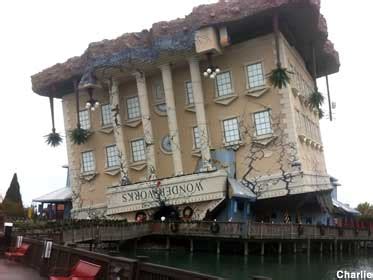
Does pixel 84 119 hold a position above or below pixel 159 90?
below

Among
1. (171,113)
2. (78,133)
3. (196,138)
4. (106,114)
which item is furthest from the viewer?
(106,114)

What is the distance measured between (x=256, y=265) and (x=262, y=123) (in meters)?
13.1

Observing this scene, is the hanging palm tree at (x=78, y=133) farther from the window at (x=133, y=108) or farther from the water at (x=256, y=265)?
the water at (x=256, y=265)

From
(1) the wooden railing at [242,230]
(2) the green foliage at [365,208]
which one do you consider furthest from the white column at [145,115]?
(2) the green foliage at [365,208]

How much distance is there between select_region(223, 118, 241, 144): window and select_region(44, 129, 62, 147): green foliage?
1727 centimetres

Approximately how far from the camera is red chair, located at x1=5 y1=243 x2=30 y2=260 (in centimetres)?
1638

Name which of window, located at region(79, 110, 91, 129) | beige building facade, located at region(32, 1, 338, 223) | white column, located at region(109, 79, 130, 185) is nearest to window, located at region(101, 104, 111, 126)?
beige building facade, located at region(32, 1, 338, 223)

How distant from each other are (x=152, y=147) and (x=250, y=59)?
10580 mm

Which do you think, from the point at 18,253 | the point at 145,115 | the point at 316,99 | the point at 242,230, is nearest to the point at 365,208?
the point at 316,99

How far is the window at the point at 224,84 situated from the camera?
127 ft

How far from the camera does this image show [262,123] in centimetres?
3719

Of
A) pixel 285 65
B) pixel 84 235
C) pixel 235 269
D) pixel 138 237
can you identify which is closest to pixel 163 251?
pixel 138 237

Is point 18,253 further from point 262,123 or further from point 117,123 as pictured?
point 117,123

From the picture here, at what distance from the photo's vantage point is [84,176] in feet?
149
